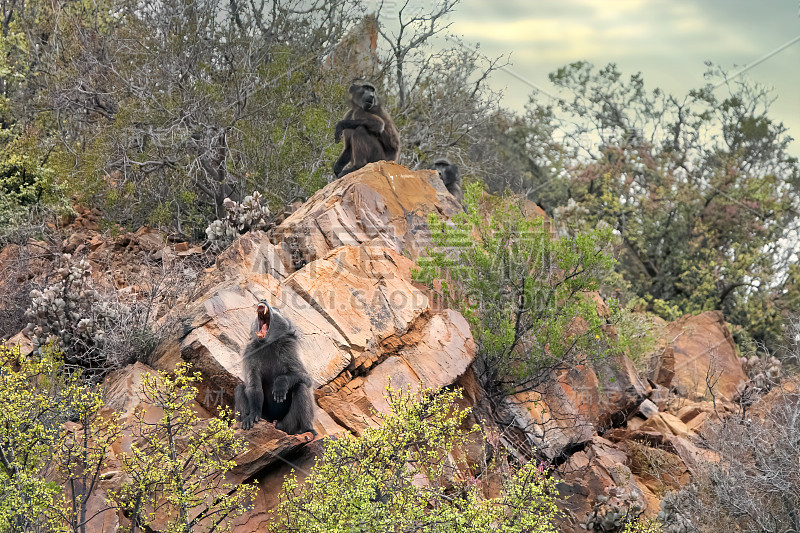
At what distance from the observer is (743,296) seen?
20109 millimetres

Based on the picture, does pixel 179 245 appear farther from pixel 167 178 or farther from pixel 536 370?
pixel 536 370

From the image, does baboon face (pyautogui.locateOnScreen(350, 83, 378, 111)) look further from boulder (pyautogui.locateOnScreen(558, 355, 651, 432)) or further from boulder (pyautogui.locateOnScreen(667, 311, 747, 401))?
boulder (pyautogui.locateOnScreen(667, 311, 747, 401))

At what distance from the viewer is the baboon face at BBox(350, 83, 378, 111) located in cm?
1287

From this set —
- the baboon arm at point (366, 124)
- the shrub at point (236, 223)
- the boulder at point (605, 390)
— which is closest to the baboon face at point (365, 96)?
the baboon arm at point (366, 124)

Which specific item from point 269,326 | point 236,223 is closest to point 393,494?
point 269,326

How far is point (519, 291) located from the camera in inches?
391

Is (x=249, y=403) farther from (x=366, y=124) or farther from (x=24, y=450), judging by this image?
(x=366, y=124)

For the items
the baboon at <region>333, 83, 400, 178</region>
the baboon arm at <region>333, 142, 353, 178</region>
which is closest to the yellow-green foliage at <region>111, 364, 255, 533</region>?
the baboon at <region>333, 83, 400, 178</region>

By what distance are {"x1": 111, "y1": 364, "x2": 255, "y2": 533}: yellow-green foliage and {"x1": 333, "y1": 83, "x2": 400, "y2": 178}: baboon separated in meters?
6.88

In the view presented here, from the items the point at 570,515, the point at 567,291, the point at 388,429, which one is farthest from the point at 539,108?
the point at 388,429

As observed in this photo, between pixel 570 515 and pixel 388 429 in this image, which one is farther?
pixel 570 515

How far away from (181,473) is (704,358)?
11.4 m

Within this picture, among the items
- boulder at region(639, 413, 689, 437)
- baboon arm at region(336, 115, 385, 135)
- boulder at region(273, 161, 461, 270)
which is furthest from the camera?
baboon arm at region(336, 115, 385, 135)

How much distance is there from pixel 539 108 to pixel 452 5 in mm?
9028
